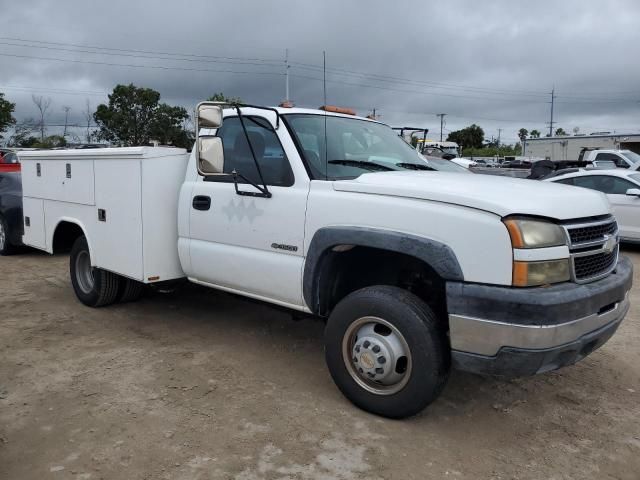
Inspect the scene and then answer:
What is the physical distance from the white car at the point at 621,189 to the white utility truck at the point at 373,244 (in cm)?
654

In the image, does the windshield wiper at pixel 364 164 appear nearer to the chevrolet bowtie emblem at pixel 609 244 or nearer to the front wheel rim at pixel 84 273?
the chevrolet bowtie emblem at pixel 609 244

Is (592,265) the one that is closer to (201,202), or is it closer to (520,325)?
(520,325)

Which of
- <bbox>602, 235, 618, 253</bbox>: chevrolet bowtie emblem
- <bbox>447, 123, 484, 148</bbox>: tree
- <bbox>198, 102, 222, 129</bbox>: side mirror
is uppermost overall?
<bbox>447, 123, 484, 148</bbox>: tree

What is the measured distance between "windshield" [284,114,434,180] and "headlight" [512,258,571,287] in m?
1.36

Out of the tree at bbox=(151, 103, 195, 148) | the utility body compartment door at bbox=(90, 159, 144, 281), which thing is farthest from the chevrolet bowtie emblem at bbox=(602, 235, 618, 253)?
the tree at bbox=(151, 103, 195, 148)

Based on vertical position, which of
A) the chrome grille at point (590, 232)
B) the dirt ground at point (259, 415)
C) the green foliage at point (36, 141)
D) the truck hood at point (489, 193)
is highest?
the green foliage at point (36, 141)

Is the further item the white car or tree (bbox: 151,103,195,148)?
tree (bbox: 151,103,195,148)

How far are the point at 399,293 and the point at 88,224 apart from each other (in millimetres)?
3369

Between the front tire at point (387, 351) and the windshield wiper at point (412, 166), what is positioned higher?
the windshield wiper at point (412, 166)

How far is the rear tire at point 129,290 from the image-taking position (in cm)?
564

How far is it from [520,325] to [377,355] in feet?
2.88

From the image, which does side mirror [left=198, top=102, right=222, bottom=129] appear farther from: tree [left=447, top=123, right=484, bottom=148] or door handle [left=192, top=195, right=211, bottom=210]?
tree [left=447, top=123, right=484, bottom=148]

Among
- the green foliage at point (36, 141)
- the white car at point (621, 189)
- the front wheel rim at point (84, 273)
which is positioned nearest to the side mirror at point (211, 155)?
the front wheel rim at point (84, 273)

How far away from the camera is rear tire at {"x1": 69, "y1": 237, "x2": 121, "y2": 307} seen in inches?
217
